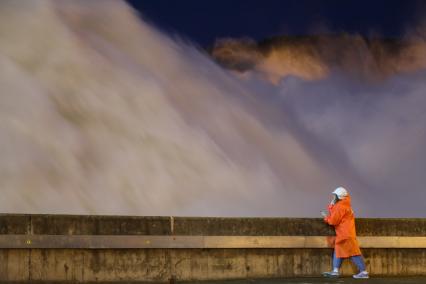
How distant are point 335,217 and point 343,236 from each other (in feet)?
1.10

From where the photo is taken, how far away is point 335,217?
44.0 feet

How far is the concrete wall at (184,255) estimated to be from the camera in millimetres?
12352

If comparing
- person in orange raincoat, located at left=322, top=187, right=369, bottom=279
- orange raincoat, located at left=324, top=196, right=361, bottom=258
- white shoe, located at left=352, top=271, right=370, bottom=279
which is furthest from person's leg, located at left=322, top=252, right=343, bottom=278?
white shoe, located at left=352, top=271, right=370, bottom=279

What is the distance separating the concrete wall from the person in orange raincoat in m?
0.28

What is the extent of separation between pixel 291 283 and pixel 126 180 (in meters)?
5.88

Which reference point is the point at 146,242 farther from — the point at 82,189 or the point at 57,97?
the point at 57,97

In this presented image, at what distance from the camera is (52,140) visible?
1747cm

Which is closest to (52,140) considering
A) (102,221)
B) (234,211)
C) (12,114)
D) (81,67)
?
(12,114)

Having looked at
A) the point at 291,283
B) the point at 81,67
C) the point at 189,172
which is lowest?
the point at 291,283

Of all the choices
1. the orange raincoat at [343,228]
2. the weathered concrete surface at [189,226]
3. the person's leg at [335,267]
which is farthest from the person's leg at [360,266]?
the weathered concrete surface at [189,226]

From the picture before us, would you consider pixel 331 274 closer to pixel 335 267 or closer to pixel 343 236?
pixel 335 267

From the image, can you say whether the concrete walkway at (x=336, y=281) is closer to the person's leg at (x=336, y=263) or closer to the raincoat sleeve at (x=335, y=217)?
the person's leg at (x=336, y=263)

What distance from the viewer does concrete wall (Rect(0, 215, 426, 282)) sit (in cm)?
1235

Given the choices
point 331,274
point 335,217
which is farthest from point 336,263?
point 335,217
